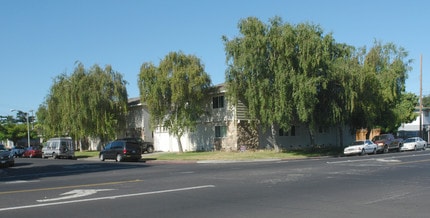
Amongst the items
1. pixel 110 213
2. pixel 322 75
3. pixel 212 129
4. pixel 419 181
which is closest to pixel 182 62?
pixel 212 129

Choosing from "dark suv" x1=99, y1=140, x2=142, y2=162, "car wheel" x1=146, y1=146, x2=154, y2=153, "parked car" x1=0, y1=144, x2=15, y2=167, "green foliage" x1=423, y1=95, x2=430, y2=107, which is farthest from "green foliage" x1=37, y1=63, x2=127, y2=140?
"green foliage" x1=423, y1=95, x2=430, y2=107

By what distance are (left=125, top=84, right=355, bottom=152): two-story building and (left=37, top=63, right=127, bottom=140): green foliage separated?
4.85 metres

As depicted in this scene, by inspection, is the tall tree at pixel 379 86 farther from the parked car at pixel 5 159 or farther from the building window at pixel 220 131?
the parked car at pixel 5 159

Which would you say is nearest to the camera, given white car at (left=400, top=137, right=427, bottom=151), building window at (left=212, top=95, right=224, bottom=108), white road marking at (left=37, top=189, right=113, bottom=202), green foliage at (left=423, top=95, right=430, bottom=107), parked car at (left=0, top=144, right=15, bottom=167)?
white road marking at (left=37, top=189, right=113, bottom=202)

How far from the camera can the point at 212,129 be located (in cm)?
4269

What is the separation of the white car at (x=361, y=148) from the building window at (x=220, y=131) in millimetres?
10693

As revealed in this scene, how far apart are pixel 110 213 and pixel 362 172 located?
12.1 meters

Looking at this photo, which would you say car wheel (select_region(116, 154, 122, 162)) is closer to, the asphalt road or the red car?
the asphalt road

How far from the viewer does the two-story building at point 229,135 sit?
132ft

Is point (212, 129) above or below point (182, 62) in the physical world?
below

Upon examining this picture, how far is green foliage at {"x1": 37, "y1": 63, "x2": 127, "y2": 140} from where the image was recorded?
1810 inches

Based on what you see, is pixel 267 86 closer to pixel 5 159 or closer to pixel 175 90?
pixel 175 90

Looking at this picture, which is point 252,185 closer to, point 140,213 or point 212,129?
point 140,213

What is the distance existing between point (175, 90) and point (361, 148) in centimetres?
1596
